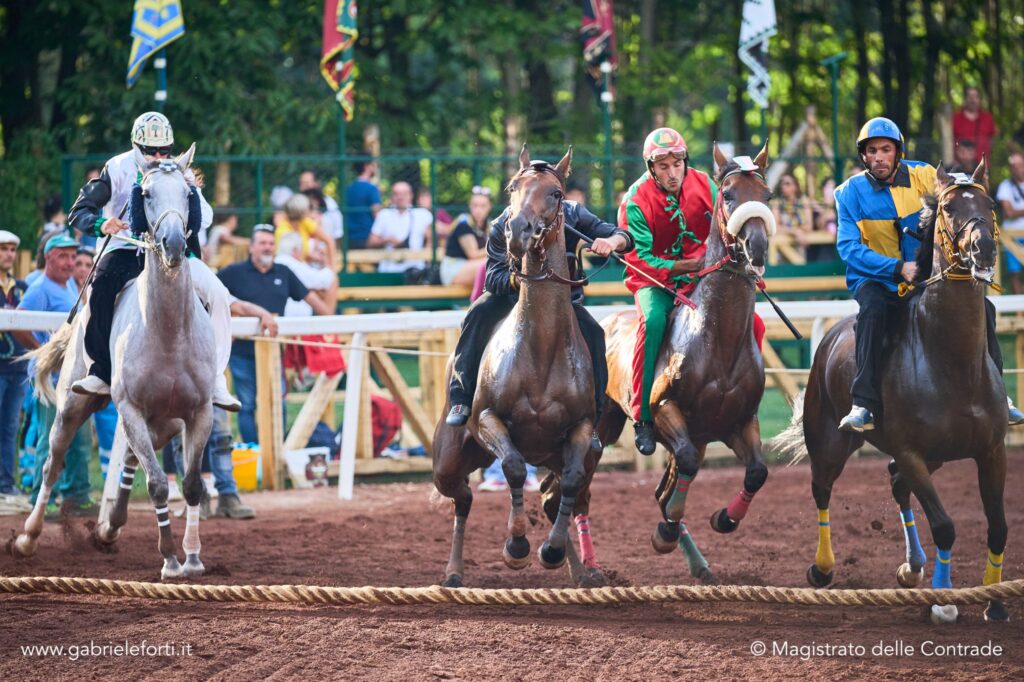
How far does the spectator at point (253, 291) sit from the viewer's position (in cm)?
1224

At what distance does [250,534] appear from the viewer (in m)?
10.3

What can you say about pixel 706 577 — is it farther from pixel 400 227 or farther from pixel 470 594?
pixel 400 227

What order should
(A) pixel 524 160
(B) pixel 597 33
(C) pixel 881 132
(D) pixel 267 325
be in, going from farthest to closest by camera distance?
(B) pixel 597 33 → (D) pixel 267 325 → (C) pixel 881 132 → (A) pixel 524 160

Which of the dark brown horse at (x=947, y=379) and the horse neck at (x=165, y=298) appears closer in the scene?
the dark brown horse at (x=947, y=379)

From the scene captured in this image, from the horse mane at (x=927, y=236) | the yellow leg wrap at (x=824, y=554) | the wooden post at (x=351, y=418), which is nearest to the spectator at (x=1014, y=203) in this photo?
the wooden post at (x=351, y=418)

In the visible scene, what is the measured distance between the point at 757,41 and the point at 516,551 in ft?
40.2

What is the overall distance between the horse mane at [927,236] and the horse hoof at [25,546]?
589 centimetres

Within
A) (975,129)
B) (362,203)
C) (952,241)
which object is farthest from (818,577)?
(975,129)

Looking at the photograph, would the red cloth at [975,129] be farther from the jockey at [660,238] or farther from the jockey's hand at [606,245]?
the jockey's hand at [606,245]

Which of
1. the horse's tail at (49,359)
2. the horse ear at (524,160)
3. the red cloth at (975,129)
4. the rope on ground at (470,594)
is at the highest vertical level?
the red cloth at (975,129)

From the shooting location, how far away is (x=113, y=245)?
30.7 ft

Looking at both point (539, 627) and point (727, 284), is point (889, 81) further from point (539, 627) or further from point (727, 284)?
point (539, 627)

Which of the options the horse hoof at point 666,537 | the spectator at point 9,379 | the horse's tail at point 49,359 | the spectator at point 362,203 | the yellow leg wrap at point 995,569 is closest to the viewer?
the yellow leg wrap at point 995,569

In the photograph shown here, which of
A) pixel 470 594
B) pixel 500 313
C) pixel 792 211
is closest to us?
pixel 470 594
